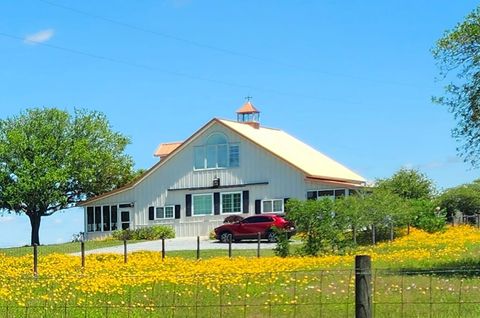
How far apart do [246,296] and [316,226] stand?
15.2 meters

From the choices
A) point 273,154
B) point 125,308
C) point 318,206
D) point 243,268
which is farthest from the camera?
point 273,154

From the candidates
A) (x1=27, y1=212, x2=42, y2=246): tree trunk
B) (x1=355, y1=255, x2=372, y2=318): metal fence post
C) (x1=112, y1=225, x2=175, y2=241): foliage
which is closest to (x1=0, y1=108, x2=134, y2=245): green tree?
(x1=27, y1=212, x2=42, y2=246): tree trunk

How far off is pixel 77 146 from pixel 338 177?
2125 centimetres

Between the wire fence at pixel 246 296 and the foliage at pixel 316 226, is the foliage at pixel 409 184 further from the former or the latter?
the wire fence at pixel 246 296

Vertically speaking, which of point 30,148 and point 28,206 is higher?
point 30,148

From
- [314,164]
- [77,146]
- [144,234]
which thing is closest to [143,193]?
[144,234]

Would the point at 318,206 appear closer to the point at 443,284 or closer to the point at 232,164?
the point at 443,284

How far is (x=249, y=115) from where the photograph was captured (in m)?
65.2

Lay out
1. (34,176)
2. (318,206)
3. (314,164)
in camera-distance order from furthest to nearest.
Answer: (34,176)
(314,164)
(318,206)

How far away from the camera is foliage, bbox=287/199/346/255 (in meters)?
30.6

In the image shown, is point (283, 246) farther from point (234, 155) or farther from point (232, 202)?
point (234, 155)

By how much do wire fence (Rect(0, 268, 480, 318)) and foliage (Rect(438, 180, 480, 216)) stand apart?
43451 millimetres

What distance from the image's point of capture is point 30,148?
64.6m

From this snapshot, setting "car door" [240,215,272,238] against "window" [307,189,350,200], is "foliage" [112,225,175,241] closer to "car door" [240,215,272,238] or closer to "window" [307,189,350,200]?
"car door" [240,215,272,238]
